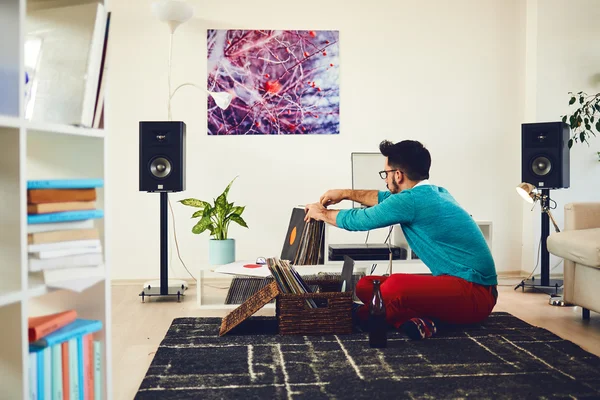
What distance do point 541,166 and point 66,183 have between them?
356 cm

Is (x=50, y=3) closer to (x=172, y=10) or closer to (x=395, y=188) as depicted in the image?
(x=395, y=188)

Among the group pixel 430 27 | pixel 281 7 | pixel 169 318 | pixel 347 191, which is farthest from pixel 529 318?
pixel 281 7

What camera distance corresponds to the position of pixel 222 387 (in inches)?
83.5

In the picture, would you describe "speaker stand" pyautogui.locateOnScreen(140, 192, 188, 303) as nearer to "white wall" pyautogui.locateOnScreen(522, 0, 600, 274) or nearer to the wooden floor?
the wooden floor

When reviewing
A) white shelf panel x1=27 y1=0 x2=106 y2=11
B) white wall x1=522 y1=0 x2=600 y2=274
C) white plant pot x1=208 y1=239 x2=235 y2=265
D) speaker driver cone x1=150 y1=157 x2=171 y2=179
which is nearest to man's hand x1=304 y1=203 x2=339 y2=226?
white plant pot x1=208 y1=239 x2=235 y2=265

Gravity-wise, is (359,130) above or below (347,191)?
above

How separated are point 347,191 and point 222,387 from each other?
148 cm

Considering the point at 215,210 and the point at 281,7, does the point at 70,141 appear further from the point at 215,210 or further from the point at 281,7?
the point at 281,7

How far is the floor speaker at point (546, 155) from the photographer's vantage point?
13.7 feet

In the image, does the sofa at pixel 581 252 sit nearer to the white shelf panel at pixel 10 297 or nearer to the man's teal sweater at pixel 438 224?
the man's teal sweater at pixel 438 224

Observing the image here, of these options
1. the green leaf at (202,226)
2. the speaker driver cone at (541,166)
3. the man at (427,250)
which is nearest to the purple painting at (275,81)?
the green leaf at (202,226)

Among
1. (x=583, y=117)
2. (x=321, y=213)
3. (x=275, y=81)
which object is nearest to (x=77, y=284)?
(x=321, y=213)

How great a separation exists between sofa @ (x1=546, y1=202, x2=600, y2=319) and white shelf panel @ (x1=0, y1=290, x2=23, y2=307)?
8.48 ft

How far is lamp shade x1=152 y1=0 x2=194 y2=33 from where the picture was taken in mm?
4195
